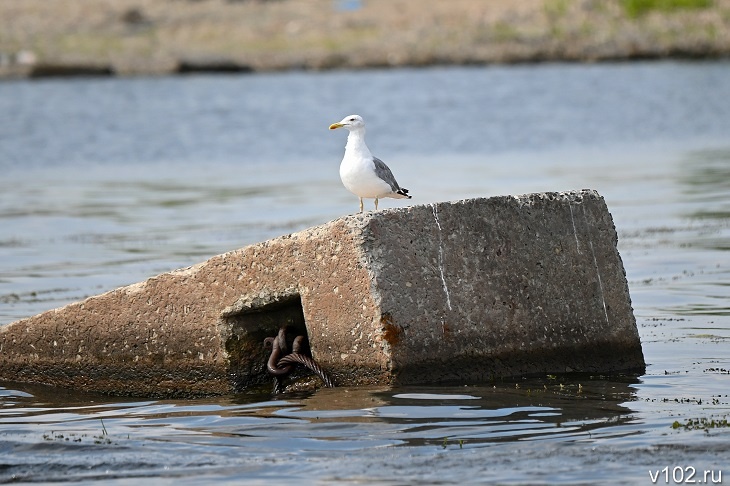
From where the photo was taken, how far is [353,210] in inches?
712

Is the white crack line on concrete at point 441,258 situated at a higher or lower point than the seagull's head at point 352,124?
lower

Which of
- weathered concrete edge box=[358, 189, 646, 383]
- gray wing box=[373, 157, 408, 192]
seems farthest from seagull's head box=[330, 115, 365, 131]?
weathered concrete edge box=[358, 189, 646, 383]

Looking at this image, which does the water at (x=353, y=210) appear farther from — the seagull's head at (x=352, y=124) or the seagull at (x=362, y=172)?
the seagull's head at (x=352, y=124)

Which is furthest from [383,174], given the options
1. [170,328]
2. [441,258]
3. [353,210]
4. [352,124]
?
[353,210]

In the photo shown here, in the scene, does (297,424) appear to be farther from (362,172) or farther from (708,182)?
(708,182)

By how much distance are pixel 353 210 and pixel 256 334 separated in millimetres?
9506

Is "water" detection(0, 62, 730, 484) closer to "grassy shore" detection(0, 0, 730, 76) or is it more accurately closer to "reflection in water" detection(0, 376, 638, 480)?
"reflection in water" detection(0, 376, 638, 480)

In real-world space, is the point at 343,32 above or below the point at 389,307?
above

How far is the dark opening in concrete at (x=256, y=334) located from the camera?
28.1 ft

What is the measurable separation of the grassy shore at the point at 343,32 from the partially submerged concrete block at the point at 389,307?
168ft

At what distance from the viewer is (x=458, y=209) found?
8.27 m

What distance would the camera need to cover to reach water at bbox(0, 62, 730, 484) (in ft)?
23.0

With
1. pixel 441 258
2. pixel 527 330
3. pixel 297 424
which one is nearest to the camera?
pixel 297 424

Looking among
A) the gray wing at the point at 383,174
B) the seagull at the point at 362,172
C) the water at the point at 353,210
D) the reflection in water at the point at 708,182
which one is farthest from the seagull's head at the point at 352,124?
the reflection in water at the point at 708,182
